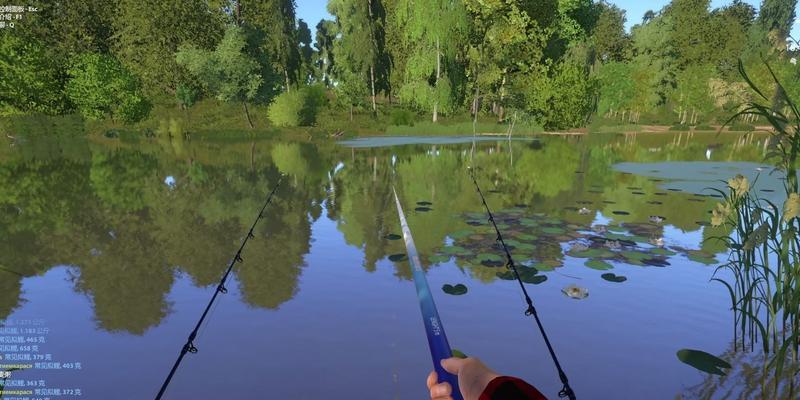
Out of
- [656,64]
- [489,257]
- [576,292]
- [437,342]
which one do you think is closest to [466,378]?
[437,342]

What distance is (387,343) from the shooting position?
5762 millimetres

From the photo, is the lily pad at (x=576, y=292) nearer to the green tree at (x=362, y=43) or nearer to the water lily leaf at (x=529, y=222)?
the water lily leaf at (x=529, y=222)

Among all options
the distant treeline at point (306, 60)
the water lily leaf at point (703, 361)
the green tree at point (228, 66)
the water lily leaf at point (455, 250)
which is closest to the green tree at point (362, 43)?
the distant treeline at point (306, 60)

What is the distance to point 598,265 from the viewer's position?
830 cm

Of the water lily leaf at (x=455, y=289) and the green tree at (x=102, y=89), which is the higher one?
the green tree at (x=102, y=89)

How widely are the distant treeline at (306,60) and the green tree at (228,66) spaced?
0.46ft

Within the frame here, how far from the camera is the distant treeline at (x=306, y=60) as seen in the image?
39.6 metres

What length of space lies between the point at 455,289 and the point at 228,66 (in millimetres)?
43984

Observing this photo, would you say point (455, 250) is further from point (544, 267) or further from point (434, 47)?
point (434, 47)

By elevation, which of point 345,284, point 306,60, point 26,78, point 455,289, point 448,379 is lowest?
point 345,284

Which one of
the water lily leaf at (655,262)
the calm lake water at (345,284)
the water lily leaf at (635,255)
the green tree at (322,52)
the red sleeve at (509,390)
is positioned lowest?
the calm lake water at (345,284)

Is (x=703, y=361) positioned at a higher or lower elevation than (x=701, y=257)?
lower

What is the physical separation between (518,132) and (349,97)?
1913 centimetres

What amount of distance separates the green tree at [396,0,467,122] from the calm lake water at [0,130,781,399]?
24.9 metres
